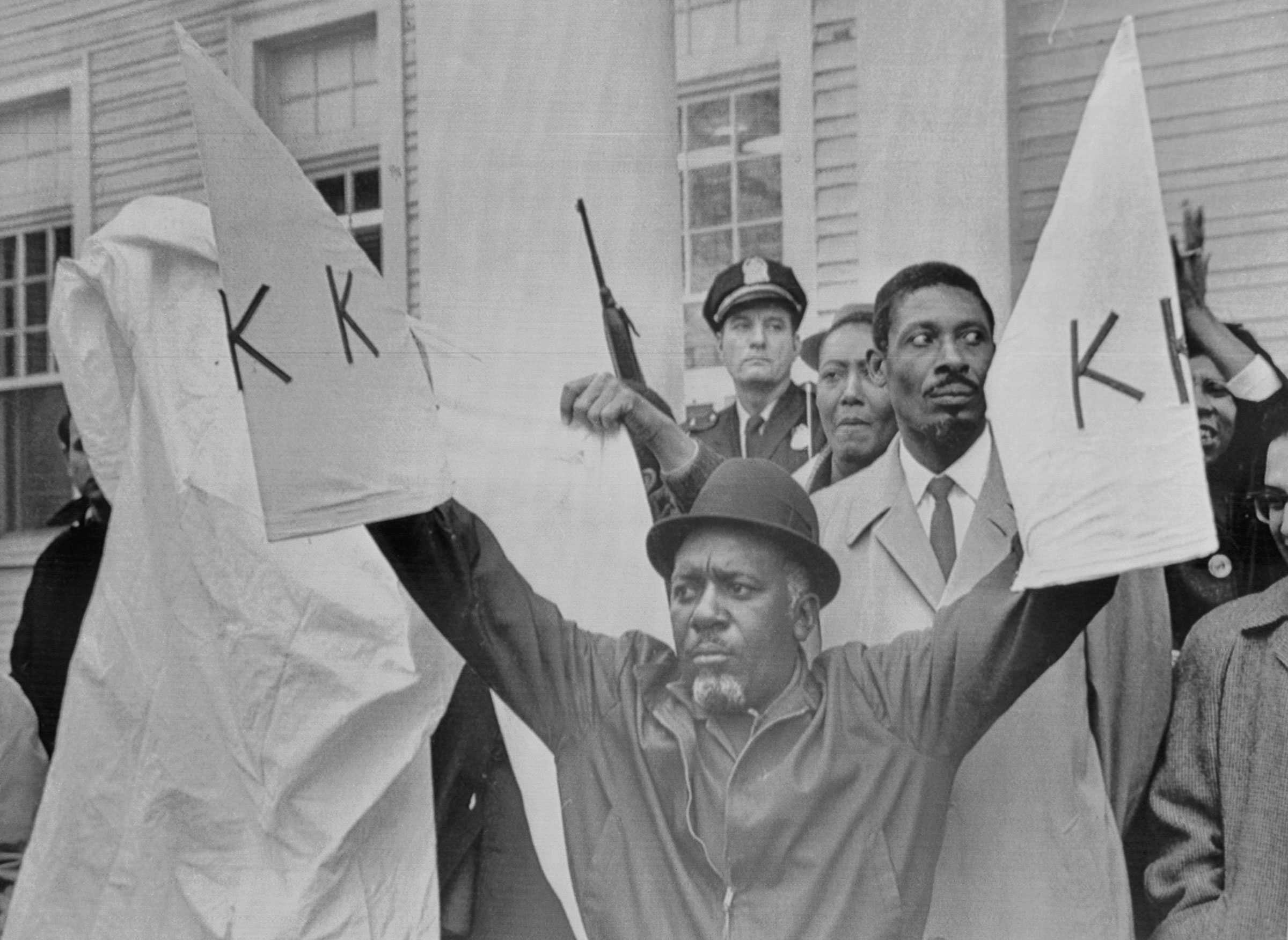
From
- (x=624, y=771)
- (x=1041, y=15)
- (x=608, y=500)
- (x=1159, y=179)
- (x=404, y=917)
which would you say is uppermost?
(x=1041, y=15)

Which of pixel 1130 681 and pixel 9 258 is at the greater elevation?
pixel 9 258

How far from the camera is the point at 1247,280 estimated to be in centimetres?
260

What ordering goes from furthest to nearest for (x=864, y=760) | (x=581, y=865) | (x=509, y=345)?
(x=509, y=345), (x=581, y=865), (x=864, y=760)

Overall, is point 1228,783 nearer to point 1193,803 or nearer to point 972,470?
point 1193,803

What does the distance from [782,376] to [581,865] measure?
2.88ft

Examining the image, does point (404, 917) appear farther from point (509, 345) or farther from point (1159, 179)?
point (1159, 179)

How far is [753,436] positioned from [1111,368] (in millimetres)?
797

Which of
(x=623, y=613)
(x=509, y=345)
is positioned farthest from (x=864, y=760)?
(x=509, y=345)

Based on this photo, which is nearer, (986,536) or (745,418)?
(986,536)

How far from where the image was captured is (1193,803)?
238cm

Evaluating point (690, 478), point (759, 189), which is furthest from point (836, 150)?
point (690, 478)

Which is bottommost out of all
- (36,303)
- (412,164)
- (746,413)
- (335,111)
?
(746,413)

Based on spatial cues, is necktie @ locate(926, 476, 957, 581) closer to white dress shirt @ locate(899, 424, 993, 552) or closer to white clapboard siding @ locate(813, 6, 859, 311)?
white dress shirt @ locate(899, 424, 993, 552)

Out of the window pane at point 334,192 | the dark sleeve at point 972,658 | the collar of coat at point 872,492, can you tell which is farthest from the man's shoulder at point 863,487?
the window pane at point 334,192
